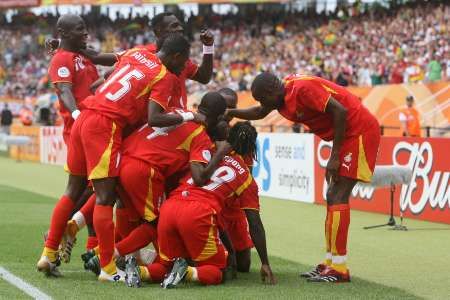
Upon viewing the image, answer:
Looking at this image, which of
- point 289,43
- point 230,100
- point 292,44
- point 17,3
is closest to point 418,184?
point 230,100

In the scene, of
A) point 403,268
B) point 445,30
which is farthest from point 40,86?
point 403,268

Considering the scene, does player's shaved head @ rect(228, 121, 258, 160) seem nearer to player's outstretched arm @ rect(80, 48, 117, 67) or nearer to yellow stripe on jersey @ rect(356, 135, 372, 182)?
yellow stripe on jersey @ rect(356, 135, 372, 182)

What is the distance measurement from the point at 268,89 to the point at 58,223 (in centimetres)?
207

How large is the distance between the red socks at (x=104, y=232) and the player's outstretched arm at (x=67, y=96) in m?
1.52

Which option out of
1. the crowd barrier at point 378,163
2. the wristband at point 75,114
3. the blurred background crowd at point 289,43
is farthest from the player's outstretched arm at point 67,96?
the blurred background crowd at point 289,43

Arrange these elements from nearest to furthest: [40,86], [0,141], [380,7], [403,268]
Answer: [403,268] → [380,7] → [0,141] → [40,86]

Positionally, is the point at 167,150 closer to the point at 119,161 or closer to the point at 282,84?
the point at 119,161

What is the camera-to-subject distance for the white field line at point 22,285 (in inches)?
306

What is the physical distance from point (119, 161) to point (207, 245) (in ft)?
3.23

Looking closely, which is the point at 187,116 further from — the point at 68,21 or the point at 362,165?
the point at 68,21

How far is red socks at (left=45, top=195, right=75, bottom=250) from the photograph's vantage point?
29.1 feet

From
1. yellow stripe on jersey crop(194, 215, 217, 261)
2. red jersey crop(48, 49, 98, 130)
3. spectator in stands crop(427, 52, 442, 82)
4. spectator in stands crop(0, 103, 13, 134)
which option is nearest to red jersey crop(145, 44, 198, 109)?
red jersey crop(48, 49, 98, 130)

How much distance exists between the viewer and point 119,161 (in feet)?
28.3

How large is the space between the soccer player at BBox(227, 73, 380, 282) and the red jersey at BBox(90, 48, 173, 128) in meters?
0.79
